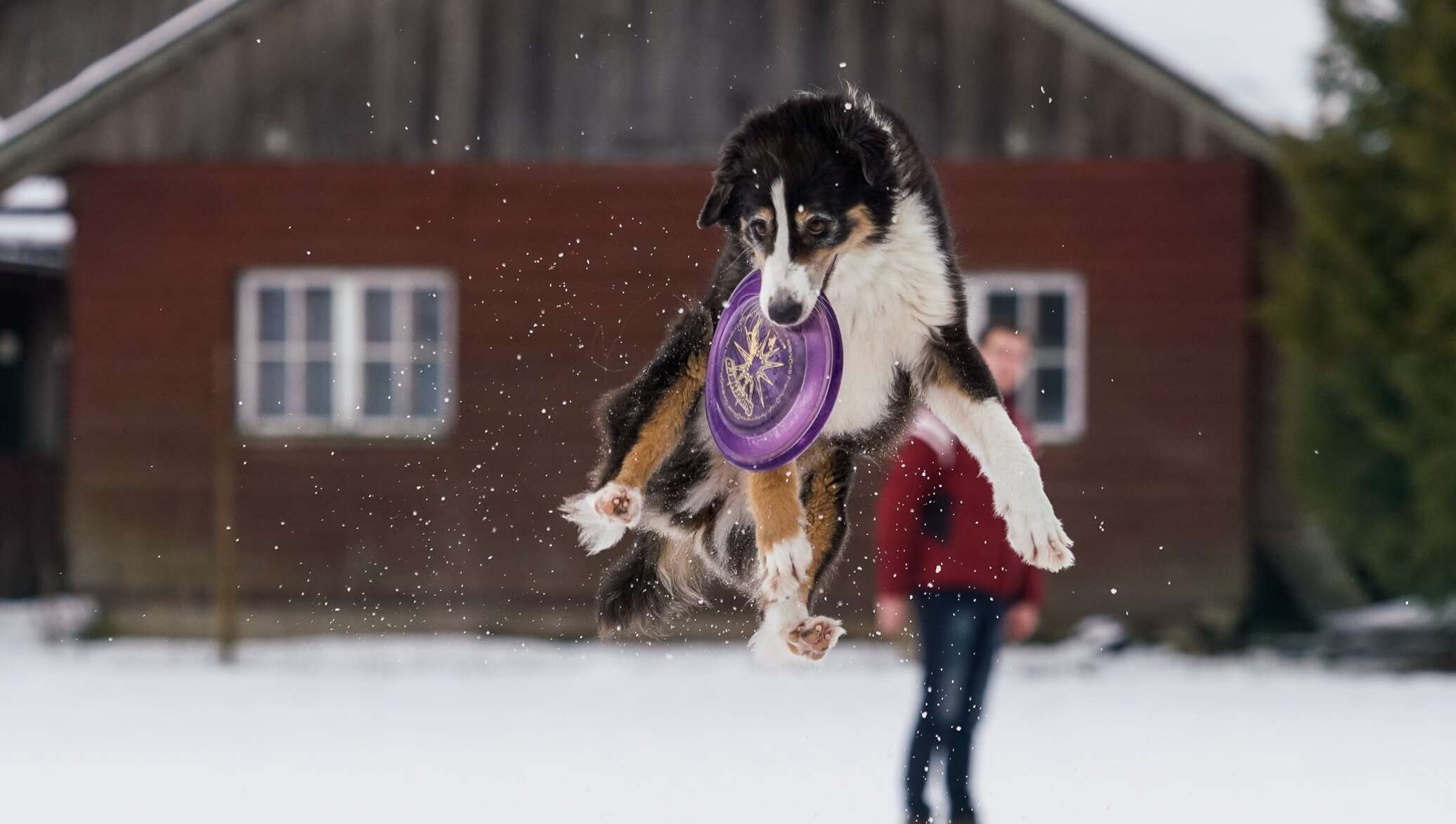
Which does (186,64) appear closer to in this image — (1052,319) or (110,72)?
(110,72)

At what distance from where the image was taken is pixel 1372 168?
1223 cm

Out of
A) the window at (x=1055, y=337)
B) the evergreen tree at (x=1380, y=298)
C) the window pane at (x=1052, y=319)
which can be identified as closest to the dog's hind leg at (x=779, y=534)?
the evergreen tree at (x=1380, y=298)

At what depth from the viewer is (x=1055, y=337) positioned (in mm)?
13906

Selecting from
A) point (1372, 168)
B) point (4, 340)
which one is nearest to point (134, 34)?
point (4, 340)

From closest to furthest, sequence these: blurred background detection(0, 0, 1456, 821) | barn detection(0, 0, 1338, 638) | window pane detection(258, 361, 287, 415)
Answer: blurred background detection(0, 0, 1456, 821) < barn detection(0, 0, 1338, 638) < window pane detection(258, 361, 287, 415)

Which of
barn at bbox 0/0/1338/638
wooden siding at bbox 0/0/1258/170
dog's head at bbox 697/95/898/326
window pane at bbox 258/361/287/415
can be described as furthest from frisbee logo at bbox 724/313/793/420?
window pane at bbox 258/361/287/415

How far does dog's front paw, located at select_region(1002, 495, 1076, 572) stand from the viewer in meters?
2.19

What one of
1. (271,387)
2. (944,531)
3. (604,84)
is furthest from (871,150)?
(271,387)

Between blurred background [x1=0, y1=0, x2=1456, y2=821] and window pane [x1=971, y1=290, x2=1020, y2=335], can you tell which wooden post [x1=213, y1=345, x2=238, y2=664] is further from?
window pane [x1=971, y1=290, x2=1020, y2=335]

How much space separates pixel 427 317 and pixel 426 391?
597 mm

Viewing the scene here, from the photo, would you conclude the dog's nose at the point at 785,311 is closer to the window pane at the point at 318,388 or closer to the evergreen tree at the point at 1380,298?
the evergreen tree at the point at 1380,298

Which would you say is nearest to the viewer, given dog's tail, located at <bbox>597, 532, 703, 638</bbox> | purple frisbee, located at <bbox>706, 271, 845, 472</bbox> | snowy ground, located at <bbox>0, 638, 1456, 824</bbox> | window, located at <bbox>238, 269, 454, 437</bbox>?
purple frisbee, located at <bbox>706, 271, 845, 472</bbox>

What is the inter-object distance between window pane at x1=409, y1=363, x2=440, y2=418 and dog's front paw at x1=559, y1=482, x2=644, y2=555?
1186 cm

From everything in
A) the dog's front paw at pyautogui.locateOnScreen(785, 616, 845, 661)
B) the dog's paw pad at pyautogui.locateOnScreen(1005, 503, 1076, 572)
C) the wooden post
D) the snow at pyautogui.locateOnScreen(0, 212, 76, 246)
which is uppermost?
the snow at pyautogui.locateOnScreen(0, 212, 76, 246)
